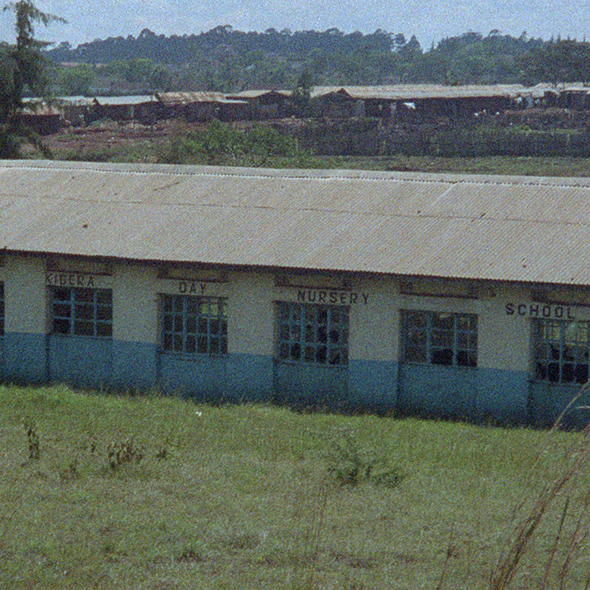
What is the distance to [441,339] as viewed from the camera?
52.1ft

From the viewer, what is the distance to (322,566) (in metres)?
7.59

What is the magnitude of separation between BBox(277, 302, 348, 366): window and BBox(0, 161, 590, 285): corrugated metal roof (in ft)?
2.88

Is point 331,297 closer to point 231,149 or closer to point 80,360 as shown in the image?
point 80,360

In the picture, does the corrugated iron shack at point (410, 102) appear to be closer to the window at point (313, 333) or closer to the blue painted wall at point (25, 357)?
the blue painted wall at point (25, 357)

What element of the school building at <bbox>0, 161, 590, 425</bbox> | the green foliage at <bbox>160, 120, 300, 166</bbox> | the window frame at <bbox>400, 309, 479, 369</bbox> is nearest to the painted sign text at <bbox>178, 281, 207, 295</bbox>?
the school building at <bbox>0, 161, 590, 425</bbox>

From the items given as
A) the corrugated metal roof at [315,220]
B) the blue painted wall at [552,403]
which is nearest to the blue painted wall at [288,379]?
the blue painted wall at [552,403]

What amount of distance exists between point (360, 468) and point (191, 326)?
22.4 feet

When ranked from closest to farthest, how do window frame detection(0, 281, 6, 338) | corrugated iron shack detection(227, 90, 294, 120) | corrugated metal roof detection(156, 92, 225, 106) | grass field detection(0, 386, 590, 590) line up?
1. grass field detection(0, 386, 590, 590)
2. window frame detection(0, 281, 6, 338)
3. corrugated metal roof detection(156, 92, 225, 106)
4. corrugated iron shack detection(227, 90, 294, 120)

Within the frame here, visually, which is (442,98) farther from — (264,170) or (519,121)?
(264,170)

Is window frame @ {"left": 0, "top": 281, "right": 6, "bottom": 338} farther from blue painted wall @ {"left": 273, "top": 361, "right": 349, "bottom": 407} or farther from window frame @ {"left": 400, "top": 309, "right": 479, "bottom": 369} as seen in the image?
window frame @ {"left": 400, "top": 309, "right": 479, "bottom": 369}

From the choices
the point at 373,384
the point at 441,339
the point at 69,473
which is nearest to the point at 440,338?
the point at 441,339

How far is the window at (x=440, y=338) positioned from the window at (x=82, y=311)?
5.02 meters

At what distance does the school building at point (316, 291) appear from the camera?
15320mm

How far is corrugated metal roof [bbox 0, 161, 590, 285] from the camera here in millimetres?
15695
